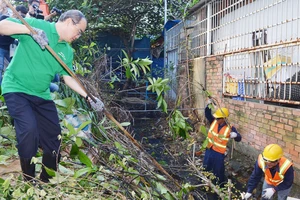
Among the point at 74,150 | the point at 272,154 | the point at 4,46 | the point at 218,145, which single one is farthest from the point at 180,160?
the point at 4,46

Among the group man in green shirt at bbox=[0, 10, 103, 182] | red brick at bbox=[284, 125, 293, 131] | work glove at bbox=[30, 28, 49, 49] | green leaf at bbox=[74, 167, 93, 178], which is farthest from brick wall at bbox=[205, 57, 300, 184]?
work glove at bbox=[30, 28, 49, 49]

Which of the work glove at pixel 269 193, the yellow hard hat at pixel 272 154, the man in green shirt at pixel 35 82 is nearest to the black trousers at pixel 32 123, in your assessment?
the man in green shirt at pixel 35 82

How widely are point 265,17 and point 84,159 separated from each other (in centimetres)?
397

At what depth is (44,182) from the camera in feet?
8.52

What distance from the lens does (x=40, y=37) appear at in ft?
7.83

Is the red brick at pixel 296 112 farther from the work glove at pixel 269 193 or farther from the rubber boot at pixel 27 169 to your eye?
Result: the rubber boot at pixel 27 169

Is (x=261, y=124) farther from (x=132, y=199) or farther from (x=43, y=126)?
(x=43, y=126)

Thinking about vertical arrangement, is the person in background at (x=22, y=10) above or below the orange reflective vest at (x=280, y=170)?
above

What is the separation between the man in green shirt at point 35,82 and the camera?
2.38m

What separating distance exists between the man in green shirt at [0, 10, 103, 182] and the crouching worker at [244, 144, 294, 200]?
8.43 feet

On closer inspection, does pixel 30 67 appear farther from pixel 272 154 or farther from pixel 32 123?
pixel 272 154

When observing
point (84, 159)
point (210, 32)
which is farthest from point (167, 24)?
point (84, 159)

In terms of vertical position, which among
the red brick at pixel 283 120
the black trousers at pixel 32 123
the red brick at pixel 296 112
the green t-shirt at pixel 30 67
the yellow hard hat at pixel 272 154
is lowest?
the yellow hard hat at pixel 272 154

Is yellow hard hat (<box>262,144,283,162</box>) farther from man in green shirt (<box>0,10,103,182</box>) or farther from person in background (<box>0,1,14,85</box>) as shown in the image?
person in background (<box>0,1,14,85</box>)
